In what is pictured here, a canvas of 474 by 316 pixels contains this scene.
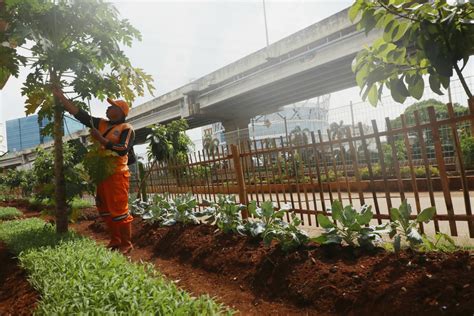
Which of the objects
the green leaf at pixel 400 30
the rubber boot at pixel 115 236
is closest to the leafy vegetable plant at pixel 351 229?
the green leaf at pixel 400 30

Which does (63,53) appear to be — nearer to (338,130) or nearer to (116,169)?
(116,169)

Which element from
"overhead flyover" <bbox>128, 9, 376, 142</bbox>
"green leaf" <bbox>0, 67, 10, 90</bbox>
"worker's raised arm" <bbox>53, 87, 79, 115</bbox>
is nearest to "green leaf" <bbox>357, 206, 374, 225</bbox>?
"worker's raised arm" <bbox>53, 87, 79, 115</bbox>

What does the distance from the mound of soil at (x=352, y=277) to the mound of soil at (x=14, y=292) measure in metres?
1.73

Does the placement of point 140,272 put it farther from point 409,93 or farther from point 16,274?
point 409,93

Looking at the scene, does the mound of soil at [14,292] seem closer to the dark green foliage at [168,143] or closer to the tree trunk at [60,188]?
the tree trunk at [60,188]

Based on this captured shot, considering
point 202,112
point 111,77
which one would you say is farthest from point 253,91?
point 111,77

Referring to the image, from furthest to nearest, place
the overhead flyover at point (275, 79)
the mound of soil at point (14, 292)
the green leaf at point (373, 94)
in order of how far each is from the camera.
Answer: the overhead flyover at point (275, 79), the mound of soil at point (14, 292), the green leaf at point (373, 94)

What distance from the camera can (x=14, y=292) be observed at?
128 inches

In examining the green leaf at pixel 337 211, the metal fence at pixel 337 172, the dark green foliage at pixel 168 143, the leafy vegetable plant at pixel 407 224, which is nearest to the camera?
the leafy vegetable plant at pixel 407 224

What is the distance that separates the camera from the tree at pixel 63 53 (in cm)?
441

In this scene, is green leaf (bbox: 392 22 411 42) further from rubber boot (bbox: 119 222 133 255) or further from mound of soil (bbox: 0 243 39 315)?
rubber boot (bbox: 119 222 133 255)

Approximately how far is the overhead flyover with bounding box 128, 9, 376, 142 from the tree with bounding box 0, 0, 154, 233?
7105mm

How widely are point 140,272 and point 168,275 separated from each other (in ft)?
3.57

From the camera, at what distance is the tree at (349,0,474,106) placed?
1790 mm
